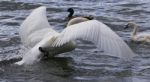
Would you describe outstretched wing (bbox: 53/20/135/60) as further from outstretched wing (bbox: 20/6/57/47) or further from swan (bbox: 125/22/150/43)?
swan (bbox: 125/22/150/43)

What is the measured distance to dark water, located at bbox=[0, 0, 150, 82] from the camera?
9008mm

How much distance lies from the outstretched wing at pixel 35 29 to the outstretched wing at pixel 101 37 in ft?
5.59

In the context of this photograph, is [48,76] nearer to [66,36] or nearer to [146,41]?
[66,36]

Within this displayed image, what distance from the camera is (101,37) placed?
27.2 feet

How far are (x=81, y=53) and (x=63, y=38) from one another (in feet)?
6.28

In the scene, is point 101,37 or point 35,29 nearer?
point 101,37

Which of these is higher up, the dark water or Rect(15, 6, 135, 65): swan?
Rect(15, 6, 135, 65): swan

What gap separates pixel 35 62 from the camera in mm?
9719

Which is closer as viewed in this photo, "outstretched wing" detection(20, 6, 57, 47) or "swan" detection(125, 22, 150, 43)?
"outstretched wing" detection(20, 6, 57, 47)

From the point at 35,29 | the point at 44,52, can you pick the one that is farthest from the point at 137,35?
the point at 44,52

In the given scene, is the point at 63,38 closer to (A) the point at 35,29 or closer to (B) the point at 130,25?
(A) the point at 35,29

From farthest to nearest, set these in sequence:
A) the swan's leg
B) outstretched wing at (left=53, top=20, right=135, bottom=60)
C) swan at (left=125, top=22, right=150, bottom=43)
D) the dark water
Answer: swan at (left=125, top=22, right=150, bottom=43)
the swan's leg
the dark water
outstretched wing at (left=53, top=20, right=135, bottom=60)

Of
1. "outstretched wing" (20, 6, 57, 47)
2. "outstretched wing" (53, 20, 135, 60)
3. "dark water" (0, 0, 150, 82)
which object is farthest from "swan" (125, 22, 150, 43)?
"outstretched wing" (53, 20, 135, 60)

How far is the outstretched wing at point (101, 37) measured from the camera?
26.8 ft
